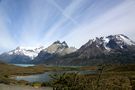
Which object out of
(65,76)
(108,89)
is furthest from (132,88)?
(65,76)

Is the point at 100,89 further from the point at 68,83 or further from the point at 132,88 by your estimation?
the point at 132,88

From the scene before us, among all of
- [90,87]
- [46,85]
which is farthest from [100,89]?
[46,85]

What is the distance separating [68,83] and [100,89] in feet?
22.1

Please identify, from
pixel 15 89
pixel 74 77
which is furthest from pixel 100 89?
pixel 15 89

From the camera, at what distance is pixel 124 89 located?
54188mm

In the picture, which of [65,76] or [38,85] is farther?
[38,85]

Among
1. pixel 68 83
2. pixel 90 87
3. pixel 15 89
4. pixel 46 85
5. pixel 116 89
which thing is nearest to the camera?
pixel 90 87

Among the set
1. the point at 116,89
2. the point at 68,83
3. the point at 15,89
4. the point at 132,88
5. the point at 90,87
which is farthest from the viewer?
the point at 15,89

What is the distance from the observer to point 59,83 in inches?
2009

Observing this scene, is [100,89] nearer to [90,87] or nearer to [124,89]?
[90,87]

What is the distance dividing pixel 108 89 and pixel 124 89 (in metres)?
7.25

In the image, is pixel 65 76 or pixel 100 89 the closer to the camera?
pixel 100 89

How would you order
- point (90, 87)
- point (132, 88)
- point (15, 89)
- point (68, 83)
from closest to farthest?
point (90, 87)
point (68, 83)
point (132, 88)
point (15, 89)

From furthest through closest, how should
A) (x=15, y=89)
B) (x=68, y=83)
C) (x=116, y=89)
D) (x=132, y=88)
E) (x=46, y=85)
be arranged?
1. (x=46, y=85)
2. (x=15, y=89)
3. (x=132, y=88)
4. (x=116, y=89)
5. (x=68, y=83)
